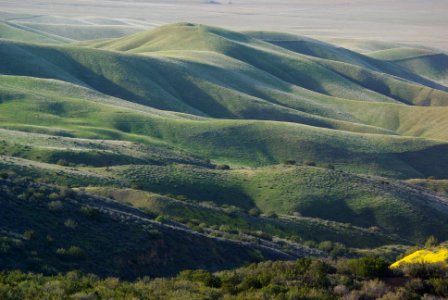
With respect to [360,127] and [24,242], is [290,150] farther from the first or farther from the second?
[24,242]

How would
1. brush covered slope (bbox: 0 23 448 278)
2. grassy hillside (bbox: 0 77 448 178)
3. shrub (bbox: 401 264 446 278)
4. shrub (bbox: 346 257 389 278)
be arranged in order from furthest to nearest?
1. grassy hillside (bbox: 0 77 448 178)
2. brush covered slope (bbox: 0 23 448 278)
3. shrub (bbox: 401 264 446 278)
4. shrub (bbox: 346 257 389 278)

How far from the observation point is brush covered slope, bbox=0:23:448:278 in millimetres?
30422

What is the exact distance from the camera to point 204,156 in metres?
83.0

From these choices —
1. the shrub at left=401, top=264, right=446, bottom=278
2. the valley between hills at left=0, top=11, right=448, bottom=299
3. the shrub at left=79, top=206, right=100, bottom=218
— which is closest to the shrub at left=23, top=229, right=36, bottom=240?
the valley between hills at left=0, top=11, right=448, bottom=299

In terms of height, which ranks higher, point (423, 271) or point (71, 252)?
point (423, 271)

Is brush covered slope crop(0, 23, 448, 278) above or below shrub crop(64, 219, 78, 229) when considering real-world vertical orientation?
below

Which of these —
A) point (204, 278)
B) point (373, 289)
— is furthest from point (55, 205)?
point (373, 289)

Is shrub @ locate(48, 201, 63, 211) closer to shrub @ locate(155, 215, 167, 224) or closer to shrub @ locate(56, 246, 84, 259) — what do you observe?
shrub @ locate(56, 246, 84, 259)

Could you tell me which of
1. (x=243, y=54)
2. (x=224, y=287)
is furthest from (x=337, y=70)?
(x=224, y=287)

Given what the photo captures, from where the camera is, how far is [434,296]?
65.0ft

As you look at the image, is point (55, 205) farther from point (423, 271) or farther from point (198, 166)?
point (198, 166)

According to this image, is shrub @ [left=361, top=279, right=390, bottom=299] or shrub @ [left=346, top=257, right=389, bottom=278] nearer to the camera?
shrub @ [left=361, top=279, right=390, bottom=299]

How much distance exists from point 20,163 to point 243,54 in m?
135

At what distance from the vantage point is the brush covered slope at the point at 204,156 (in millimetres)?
30422
